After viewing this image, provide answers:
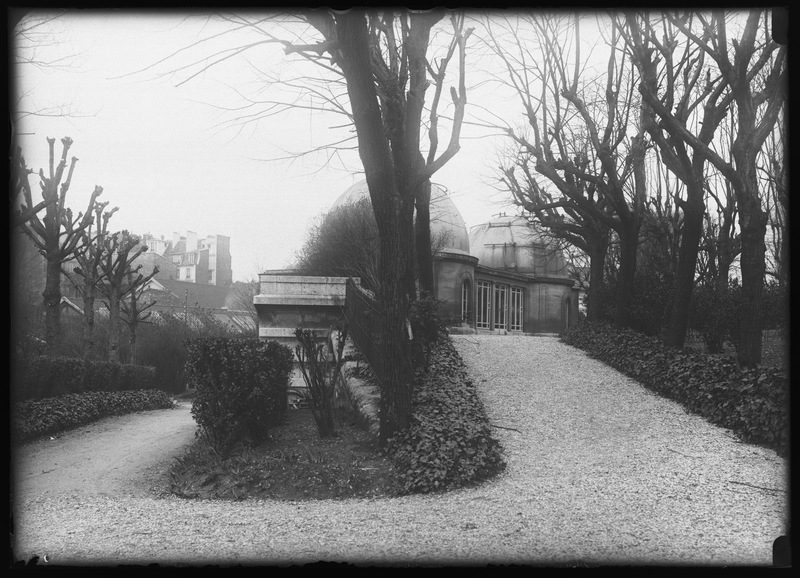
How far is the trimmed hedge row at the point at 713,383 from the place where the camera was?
9.11 m

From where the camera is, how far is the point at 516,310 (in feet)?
101

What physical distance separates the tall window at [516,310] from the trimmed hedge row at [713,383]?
1370 cm

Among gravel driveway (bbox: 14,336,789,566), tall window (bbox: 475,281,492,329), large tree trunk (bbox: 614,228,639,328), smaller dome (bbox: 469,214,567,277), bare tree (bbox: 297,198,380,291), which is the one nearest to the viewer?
gravel driveway (bbox: 14,336,789,566)

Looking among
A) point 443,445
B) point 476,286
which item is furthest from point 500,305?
point 443,445

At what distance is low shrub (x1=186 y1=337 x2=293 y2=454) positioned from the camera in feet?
27.4

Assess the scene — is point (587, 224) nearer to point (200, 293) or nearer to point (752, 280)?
point (752, 280)

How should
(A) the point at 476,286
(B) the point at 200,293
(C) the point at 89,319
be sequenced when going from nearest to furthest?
(C) the point at 89,319
(A) the point at 476,286
(B) the point at 200,293

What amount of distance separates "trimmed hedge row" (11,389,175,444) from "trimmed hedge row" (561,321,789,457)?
31.3ft

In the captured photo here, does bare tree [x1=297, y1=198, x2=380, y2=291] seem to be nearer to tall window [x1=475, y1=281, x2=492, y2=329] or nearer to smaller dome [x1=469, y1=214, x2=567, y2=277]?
tall window [x1=475, y1=281, x2=492, y2=329]

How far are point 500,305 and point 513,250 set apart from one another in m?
4.11

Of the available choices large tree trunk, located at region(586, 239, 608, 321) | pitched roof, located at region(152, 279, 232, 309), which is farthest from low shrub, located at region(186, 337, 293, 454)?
pitched roof, located at region(152, 279, 232, 309)

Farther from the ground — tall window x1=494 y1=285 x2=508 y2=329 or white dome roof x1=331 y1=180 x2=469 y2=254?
white dome roof x1=331 y1=180 x2=469 y2=254

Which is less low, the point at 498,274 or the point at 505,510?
the point at 498,274
